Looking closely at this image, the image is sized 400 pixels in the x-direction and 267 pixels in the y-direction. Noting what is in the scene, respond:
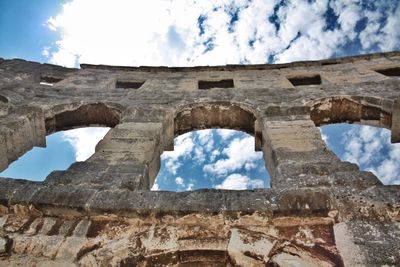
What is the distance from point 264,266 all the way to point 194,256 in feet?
2.24

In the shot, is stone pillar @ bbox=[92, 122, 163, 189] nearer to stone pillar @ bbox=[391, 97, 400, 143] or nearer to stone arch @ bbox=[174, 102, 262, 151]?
stone arch @ bbox=[174, 102, 262, 151]

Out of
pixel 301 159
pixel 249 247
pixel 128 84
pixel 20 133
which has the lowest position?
pixel 249 247

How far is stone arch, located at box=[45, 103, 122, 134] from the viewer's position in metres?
7.95

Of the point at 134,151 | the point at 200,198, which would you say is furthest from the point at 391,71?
the point at 200,198

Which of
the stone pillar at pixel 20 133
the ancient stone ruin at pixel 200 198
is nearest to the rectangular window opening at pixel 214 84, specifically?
the ancient stone ruin at pixel 200 198

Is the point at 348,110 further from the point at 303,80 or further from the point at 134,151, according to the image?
the point at 134,151

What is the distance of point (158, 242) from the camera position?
359 cm

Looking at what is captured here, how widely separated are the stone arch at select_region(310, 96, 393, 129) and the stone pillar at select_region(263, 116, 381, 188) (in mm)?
1288

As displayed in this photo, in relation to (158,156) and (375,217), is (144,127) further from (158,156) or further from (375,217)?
(375,217)

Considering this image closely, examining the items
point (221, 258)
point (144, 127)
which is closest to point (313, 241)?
point (221, 258)

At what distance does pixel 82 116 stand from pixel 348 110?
6.06 metres

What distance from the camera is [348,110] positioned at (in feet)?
26.5

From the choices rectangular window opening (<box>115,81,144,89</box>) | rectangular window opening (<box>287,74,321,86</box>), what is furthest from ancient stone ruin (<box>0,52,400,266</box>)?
rectangular window opening (<box>115,81,144,89</box>)

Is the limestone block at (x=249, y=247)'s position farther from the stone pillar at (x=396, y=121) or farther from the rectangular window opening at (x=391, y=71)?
the rectangular window opening at (x=391, y=71)
